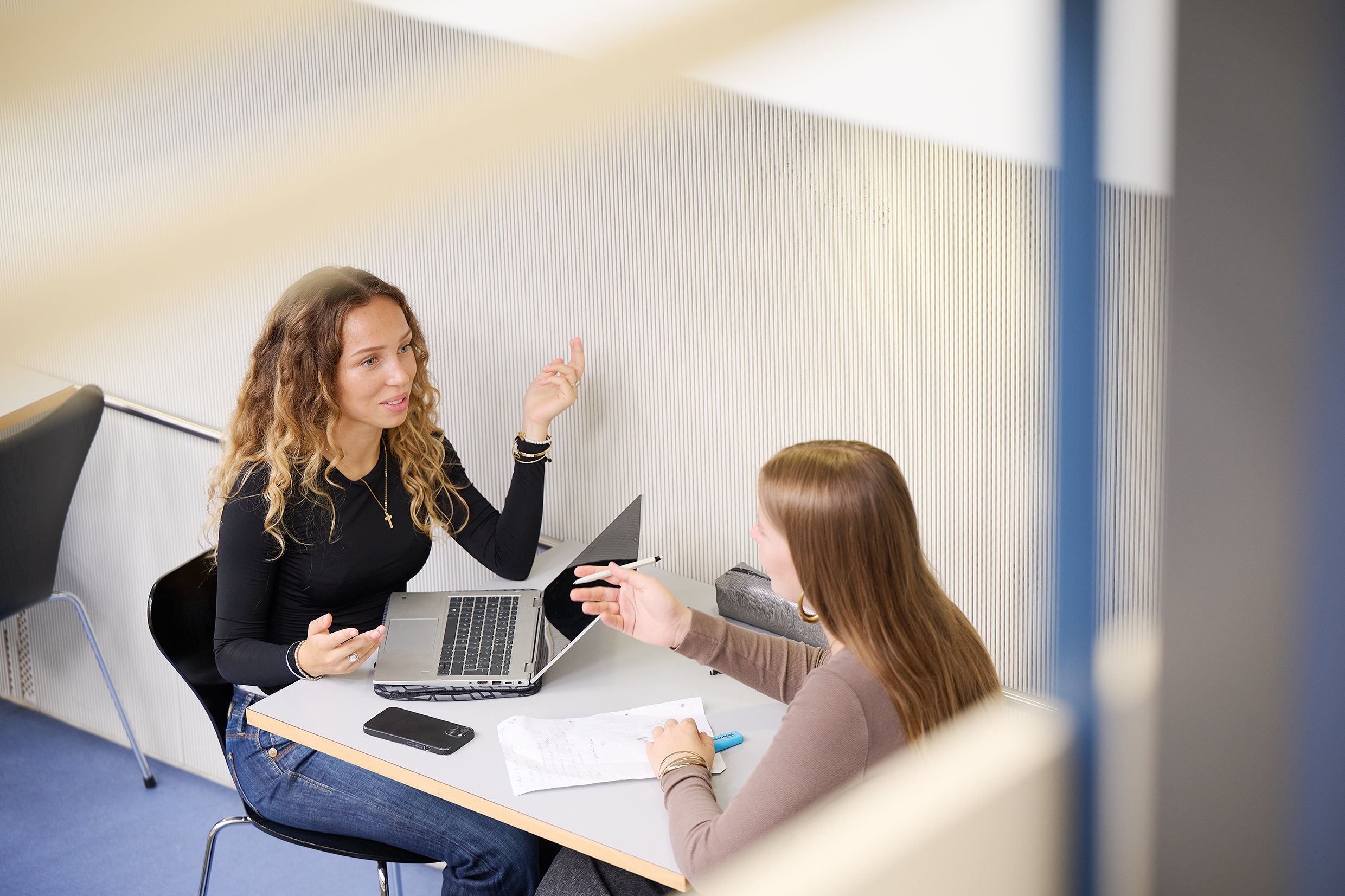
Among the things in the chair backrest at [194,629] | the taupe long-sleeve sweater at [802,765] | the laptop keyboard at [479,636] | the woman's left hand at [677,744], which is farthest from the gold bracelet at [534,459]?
the taupe long-sleeve sweater at [802,765]

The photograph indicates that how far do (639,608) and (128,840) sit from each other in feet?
4.85

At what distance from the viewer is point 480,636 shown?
4.90 ft

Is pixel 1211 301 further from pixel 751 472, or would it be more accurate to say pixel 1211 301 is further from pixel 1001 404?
pixel 751 472

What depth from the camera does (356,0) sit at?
1.81 metres

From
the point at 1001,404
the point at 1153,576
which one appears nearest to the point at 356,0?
the point at 1001,404

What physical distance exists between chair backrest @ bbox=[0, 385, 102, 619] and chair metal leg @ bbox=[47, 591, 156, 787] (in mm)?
109

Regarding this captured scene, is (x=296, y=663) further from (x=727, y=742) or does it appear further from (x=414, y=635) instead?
(x=727, y=742)

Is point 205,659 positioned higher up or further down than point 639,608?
further down

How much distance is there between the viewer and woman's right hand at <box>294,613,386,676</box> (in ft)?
4.59

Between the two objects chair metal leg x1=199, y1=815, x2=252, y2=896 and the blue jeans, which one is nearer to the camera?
the blue jeans

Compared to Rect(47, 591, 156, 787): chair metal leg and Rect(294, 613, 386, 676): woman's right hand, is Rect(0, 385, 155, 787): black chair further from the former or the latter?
Rect(294, 613, 386, 676): woman's right hand

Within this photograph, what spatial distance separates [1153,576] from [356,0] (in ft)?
6.01

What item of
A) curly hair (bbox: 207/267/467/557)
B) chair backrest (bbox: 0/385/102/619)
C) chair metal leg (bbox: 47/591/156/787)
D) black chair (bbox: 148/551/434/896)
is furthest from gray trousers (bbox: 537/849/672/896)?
chair metal leg (bbox: 47/591/156/787)

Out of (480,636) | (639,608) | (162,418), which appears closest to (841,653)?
(639,608)
